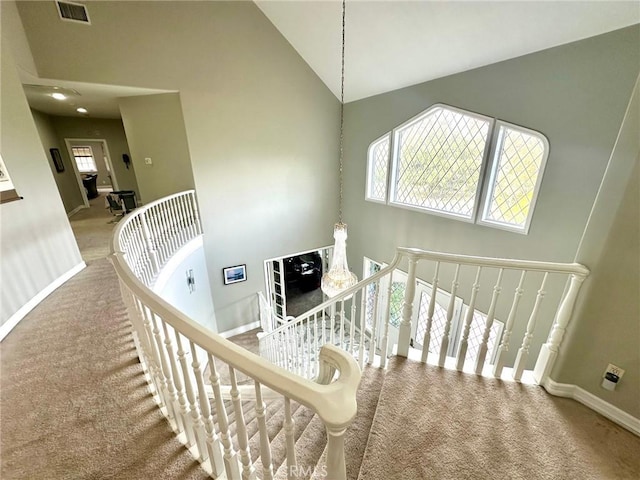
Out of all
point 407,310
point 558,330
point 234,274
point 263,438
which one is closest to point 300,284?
point 234,274

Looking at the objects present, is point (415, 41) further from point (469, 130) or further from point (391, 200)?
point (391, 200)

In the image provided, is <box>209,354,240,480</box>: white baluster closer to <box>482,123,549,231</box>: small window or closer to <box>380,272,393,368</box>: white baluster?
<box>380,272,393,368</box>: white baluster

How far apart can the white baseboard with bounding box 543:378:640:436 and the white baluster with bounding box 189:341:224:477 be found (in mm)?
2090

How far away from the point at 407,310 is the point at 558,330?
0.96m

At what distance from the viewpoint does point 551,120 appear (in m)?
2.71

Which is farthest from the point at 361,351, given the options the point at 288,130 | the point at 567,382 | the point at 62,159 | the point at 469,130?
the point at 62,159

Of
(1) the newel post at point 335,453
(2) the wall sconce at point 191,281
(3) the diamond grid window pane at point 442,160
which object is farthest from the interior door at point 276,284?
(1) the newel post at point 335,453

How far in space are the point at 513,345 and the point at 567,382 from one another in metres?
1.85

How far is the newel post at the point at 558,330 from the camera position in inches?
63.4

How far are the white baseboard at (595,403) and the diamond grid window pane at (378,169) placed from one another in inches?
146

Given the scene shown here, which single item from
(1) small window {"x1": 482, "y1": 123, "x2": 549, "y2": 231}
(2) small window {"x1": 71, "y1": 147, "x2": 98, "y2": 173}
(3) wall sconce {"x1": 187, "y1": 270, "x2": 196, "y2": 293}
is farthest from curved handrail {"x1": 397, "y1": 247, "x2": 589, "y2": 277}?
(2) small window {"x1": 71, "y1": 147, "x2": 98, "y2": 173}

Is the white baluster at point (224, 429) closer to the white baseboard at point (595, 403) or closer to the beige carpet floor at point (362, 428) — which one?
the beige carpet floor at point (362, 428)

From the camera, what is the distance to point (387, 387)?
5.81 feet

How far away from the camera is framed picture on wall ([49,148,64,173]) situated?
599 centimetres
